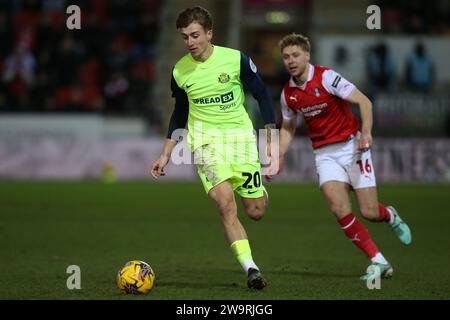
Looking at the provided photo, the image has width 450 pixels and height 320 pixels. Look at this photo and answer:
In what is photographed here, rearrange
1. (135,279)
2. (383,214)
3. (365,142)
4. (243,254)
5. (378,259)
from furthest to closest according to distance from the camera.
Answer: (383,214), (378,259), (365,142), (243,254), (135,279)

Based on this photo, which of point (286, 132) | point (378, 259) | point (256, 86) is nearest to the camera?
point (256, 86)

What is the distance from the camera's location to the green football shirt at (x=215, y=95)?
8.12 metres

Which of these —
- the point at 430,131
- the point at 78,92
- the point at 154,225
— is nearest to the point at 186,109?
the point at 154,225

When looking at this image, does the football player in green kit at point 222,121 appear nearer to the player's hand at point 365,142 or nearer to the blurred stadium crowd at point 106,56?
the player's hand at point 365,142

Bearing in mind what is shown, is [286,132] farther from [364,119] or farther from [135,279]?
[135,279]

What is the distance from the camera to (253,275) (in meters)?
7.66

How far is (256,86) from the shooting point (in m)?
8.21

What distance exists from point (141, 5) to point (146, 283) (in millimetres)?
19691

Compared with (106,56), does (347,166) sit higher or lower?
lower

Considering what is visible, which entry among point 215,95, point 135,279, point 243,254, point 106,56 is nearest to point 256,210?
point 243,254

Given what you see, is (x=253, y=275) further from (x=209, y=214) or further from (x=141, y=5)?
(x=141, y=5)

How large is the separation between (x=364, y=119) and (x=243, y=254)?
5.50 ft

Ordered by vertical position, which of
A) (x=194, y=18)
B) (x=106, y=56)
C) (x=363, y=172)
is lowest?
(x=363, y=172)

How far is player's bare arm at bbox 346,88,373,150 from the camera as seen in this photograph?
8344 mm
